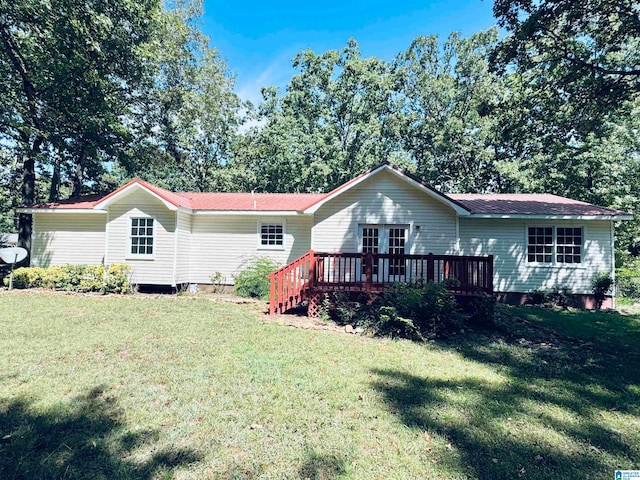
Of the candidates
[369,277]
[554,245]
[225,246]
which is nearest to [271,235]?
[225,246]

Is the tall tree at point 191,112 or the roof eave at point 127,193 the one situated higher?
the tall tree at point 191,112

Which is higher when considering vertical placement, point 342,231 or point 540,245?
point 342,231

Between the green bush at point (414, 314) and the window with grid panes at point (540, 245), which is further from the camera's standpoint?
the window with grid panes at point (540, 245)

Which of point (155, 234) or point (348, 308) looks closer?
point (348, 308)

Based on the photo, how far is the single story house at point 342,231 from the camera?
11312 millimetres

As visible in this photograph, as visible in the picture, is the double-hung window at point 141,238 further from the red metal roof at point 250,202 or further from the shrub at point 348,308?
the shrub at point 348,308

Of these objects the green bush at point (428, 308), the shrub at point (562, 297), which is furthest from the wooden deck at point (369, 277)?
the shrub at point (562, 297)

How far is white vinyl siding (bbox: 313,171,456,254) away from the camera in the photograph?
11.3 meters

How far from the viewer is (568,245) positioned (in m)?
11.6

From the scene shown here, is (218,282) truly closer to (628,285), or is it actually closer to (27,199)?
(27,199)

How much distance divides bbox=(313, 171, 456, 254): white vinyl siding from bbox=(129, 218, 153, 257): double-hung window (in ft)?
20.2

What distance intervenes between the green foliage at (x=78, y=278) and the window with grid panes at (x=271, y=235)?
493 cm

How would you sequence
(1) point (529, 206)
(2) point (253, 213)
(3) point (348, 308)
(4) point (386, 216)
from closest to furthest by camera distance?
(3) point (348, 308), (4) point (386, 216), (1) point (529, 206), (2) point (253, 213)

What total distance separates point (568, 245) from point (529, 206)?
1.84 m
